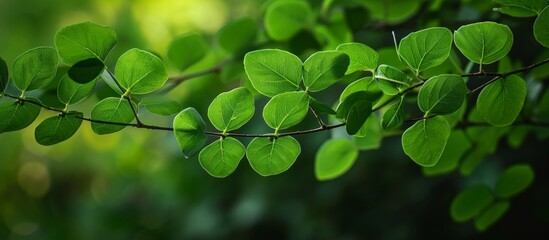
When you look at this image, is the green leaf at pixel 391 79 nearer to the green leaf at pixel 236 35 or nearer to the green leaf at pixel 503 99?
the green leaf at pixel 503 99

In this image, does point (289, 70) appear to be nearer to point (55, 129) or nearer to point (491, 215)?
point (55, 129)

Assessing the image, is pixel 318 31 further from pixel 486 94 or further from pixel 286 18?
pixel 486 94

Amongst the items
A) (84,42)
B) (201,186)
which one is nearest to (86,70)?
(84,42)

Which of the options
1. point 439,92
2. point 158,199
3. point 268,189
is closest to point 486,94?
point 439,92

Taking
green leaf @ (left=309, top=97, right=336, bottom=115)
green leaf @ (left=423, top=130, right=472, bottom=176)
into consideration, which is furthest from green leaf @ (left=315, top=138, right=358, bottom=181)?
green leaf @ (left=309, top=97, right=336, bottom=115)

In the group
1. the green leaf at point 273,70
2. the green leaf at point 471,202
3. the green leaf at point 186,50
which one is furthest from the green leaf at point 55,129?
the green leaf at point 471,202
